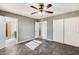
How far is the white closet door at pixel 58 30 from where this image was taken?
406 centimetres

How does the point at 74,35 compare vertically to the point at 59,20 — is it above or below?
below

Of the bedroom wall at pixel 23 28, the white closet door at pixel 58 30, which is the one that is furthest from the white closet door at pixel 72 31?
the bedroom wall at pixel 23 28

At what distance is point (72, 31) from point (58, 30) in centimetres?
94

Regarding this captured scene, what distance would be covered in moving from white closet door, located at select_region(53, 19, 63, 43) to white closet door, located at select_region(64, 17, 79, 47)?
30 centimetres

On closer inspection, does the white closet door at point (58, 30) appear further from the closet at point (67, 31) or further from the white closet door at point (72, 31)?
the white closet door at point (72, 31)

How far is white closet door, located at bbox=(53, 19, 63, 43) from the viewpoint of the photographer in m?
4.06

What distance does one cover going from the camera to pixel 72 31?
3.48 m

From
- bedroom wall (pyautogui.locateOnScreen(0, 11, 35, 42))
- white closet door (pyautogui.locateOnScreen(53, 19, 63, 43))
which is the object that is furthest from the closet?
bedroom wall (pyautogui.locateOnScreen(0, 11, 35, 42))

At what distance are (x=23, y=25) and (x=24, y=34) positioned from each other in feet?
2.17

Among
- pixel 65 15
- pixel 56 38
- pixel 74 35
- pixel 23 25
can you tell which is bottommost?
pixel 56 38

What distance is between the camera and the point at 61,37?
4027mm

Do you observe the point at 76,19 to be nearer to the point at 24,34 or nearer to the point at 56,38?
the point at 56,38

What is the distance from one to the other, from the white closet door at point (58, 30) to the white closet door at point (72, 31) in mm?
299
